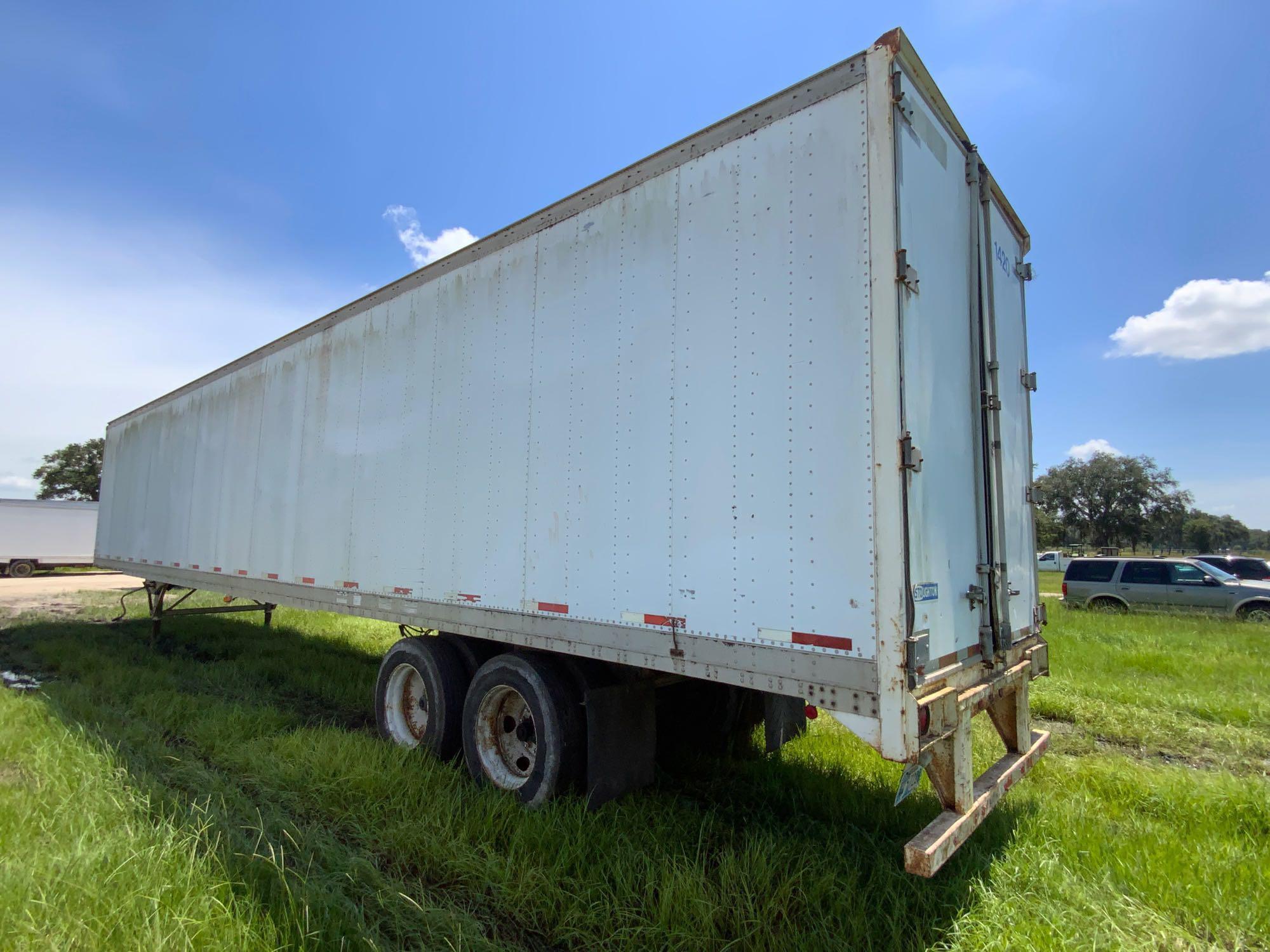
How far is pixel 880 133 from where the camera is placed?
2986 millimetres

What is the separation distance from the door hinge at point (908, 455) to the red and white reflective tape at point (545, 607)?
2.15 metres

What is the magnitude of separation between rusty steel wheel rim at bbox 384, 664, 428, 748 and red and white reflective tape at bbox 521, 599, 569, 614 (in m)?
1.74

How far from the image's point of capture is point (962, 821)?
121 inches

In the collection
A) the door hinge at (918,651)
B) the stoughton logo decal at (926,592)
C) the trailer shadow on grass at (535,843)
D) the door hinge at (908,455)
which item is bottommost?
the trailer shadow on grass at (535,843)

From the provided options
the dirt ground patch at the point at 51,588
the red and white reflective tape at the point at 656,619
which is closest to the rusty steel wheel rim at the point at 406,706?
the red and white reflective tape at the point at 656,619

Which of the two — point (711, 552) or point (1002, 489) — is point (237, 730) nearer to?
point (711, 552)

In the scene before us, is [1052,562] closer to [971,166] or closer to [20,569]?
[971,166]

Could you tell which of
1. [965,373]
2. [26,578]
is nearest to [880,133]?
[965,373]

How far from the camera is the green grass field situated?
114 inches

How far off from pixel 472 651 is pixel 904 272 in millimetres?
4044

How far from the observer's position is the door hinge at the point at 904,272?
9.52ft

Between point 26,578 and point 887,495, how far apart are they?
3145 cm

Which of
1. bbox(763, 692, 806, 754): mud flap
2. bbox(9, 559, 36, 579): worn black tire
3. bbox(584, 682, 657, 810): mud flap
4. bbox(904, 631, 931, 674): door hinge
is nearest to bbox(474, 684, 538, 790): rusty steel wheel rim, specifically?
bbox(584, 682, 657, 810): mud flap

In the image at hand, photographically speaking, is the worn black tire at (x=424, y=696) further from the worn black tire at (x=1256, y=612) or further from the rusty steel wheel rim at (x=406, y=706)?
the worn black tire at (x=1256, y=612)
